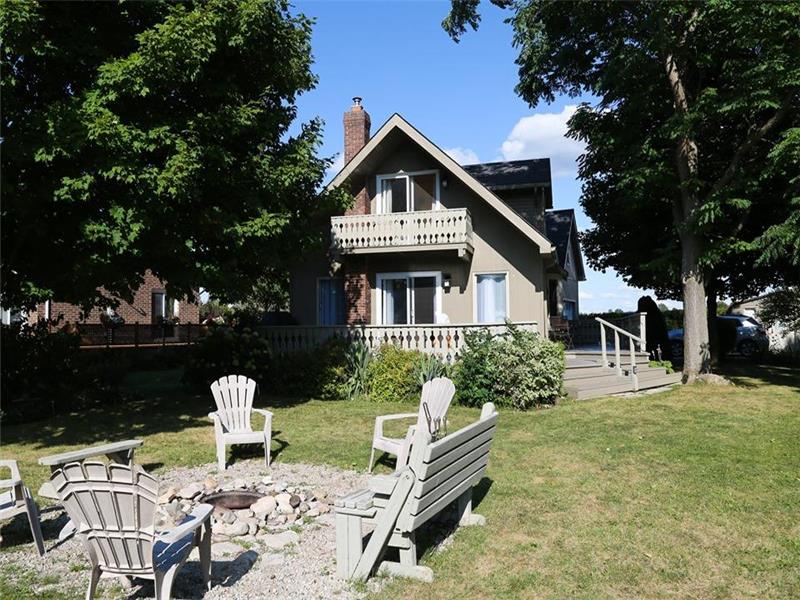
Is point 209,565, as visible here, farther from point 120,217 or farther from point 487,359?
point 487,359

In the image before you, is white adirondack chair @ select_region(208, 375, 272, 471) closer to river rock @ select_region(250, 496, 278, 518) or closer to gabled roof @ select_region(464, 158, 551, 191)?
river rock @ select_region(250, 496, 278, 518)

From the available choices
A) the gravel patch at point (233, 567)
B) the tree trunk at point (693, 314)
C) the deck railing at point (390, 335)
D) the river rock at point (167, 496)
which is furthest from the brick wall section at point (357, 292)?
the gravel patch at point (233, 567)

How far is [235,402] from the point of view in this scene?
8.53m

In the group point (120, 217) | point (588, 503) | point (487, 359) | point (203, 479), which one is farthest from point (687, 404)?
point (120, 217)

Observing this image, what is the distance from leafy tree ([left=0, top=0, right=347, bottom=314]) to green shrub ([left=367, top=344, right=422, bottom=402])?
3409 millimetres

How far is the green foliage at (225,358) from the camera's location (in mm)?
14234

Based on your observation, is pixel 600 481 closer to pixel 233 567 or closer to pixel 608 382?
pixel 233 567

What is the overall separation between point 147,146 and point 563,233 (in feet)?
63.8

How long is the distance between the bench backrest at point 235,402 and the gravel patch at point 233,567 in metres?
2.67

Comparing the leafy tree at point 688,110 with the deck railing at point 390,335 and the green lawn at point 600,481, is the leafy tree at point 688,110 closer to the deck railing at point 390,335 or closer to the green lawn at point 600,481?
the green lawn at point 600,481

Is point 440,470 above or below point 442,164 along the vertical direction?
below

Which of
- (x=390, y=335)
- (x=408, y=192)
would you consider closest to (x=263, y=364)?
(x=390, y=335)

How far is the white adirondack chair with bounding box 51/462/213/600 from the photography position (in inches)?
144

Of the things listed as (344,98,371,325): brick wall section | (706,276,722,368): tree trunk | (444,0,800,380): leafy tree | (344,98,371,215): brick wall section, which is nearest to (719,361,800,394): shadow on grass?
(706,276,722,368): tree trunk
